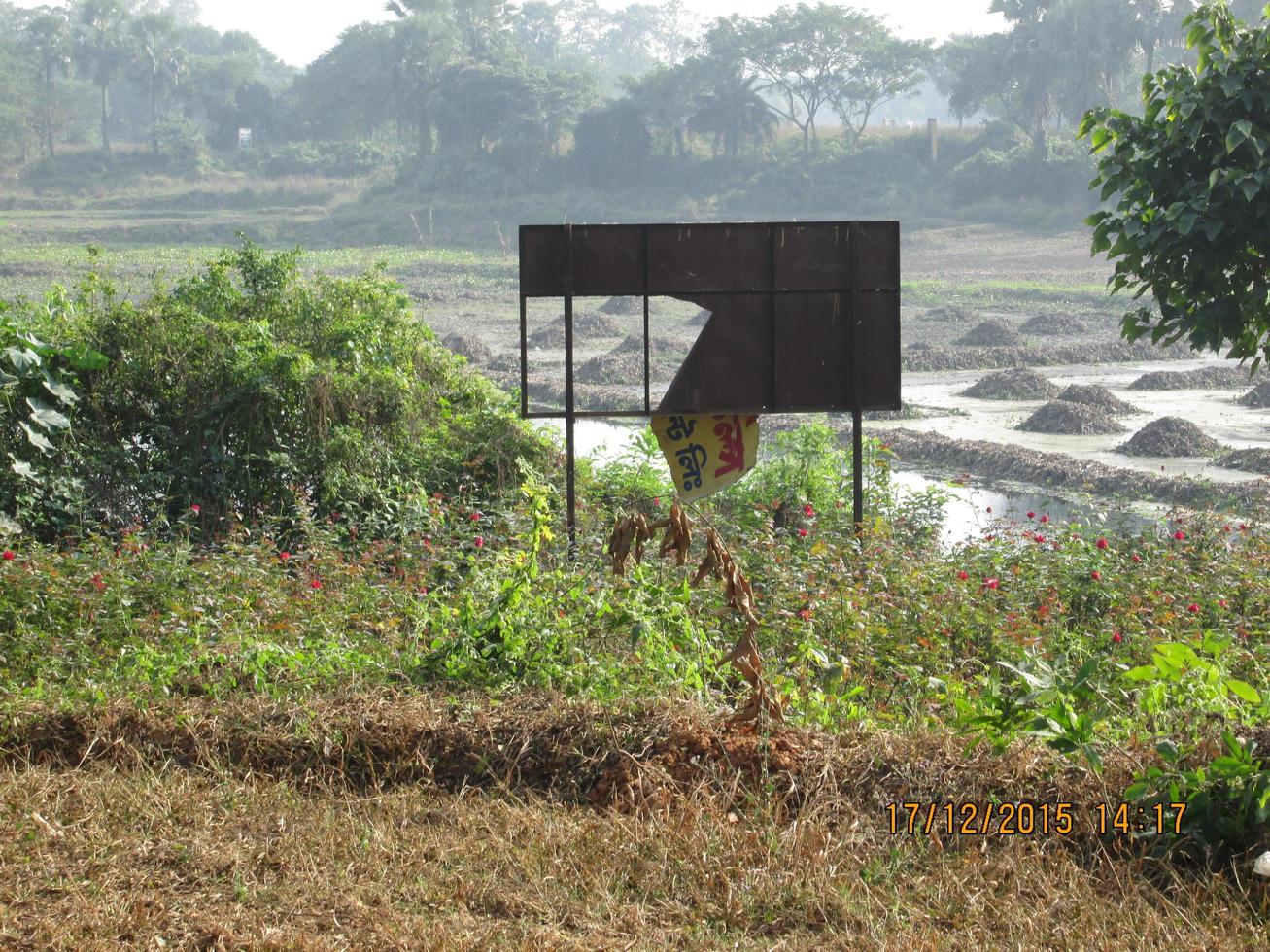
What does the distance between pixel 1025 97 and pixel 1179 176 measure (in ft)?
164

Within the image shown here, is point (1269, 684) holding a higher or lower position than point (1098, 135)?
lower

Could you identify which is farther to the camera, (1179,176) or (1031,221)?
(1031,221)

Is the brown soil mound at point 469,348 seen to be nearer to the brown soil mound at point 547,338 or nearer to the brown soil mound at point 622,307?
the brown soil mound at point 547,338

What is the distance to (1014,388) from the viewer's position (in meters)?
20.1

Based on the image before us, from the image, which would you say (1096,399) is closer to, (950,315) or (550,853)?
(950,315)

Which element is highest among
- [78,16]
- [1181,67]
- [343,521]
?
[78,16]

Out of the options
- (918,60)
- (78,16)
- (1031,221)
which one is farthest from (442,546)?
(78,16)

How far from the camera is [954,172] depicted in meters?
47.9

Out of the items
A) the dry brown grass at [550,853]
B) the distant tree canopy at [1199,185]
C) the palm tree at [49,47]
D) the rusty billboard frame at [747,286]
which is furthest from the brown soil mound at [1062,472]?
the palm tree at [49,47]

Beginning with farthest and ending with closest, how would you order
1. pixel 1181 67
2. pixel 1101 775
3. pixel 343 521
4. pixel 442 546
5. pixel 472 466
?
pixel 472 466 → pixel 343 521 → pixel 442 546 → pixel 1181 67 → pixel 1101 775

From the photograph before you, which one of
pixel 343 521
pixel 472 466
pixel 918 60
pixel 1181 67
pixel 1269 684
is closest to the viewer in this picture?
pixel 1269 684

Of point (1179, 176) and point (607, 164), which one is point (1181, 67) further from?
point (607, 164)

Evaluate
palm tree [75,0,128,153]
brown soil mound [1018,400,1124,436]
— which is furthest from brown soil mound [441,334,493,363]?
palm tree [75,0,128,153]
